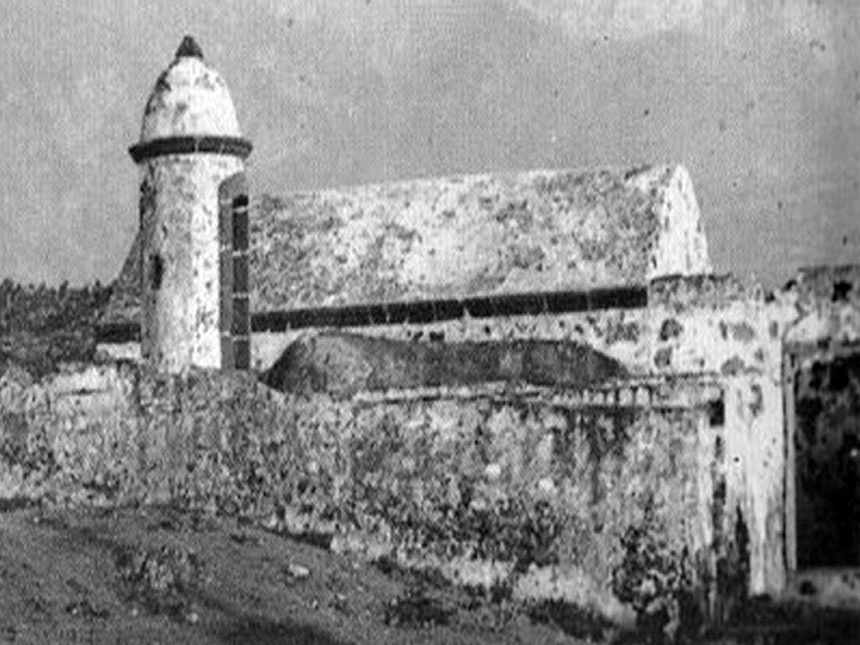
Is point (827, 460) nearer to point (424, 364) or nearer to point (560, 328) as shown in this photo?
point (424, 364)

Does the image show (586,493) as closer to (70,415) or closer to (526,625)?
(526,625)

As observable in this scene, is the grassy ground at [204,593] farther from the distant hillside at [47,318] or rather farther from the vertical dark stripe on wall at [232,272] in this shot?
the distant hillside at [47,318]

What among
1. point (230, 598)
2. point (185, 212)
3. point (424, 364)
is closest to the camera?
point (230, 598)

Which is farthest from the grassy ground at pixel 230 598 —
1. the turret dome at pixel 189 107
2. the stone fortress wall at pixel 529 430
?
the turret dome at pixel 189 107

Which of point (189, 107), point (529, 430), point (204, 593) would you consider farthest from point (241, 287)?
point (204, 593)

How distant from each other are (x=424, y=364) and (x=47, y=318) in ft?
54.2

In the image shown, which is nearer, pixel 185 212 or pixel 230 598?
pixel 230 598

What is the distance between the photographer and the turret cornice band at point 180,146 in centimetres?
2427

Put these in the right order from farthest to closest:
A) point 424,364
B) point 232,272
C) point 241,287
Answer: point 241,287, point 232,272, point 424,364

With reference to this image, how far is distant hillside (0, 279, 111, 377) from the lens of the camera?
34344mm

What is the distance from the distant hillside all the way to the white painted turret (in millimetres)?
8178

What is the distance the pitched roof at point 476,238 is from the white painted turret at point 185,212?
216 centimetres

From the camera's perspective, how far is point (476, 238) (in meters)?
26.6

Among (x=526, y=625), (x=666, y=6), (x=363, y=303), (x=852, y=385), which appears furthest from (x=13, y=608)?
(x=363, y=303)
